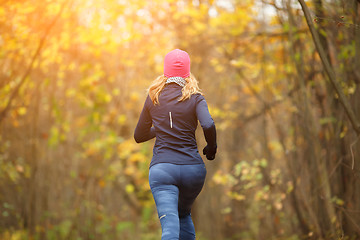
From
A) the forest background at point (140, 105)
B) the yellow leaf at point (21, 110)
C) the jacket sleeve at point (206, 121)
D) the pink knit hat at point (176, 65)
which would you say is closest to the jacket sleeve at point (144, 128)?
the pink knit hat at point (176, 65)

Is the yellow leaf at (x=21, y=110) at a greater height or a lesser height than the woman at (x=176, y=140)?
lesser

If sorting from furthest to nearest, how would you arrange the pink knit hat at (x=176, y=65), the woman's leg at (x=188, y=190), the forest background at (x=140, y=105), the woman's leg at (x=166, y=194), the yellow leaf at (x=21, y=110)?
the yellow leaf at (x=21, y=110) → the forest background at (x=140, y=105) → the pink knit hat at (x=176, y=65) → the woman's leg at (x=188, y=190) → the woman's leg at (x=166, y=194)

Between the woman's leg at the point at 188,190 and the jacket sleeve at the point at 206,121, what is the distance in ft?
0.80

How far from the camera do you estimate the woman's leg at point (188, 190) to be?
3498mm

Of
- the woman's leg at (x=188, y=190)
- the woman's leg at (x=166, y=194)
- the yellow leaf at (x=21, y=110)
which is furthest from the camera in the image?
the yellow leaf at (x=21, y=110)

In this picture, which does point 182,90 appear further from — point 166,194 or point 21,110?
point 21,110

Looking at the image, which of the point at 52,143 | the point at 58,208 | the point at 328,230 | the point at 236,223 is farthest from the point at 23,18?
the point at 236,223

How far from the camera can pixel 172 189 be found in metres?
3.47

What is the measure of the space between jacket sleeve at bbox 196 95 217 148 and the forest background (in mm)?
1377

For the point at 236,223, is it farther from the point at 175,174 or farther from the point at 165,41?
the point at 175,174

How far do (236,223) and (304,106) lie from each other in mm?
8265

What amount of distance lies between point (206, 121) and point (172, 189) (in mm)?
609

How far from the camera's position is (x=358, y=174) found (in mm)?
4785

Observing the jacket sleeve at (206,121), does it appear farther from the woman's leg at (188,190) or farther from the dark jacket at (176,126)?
the woman's leg at (188,190)
